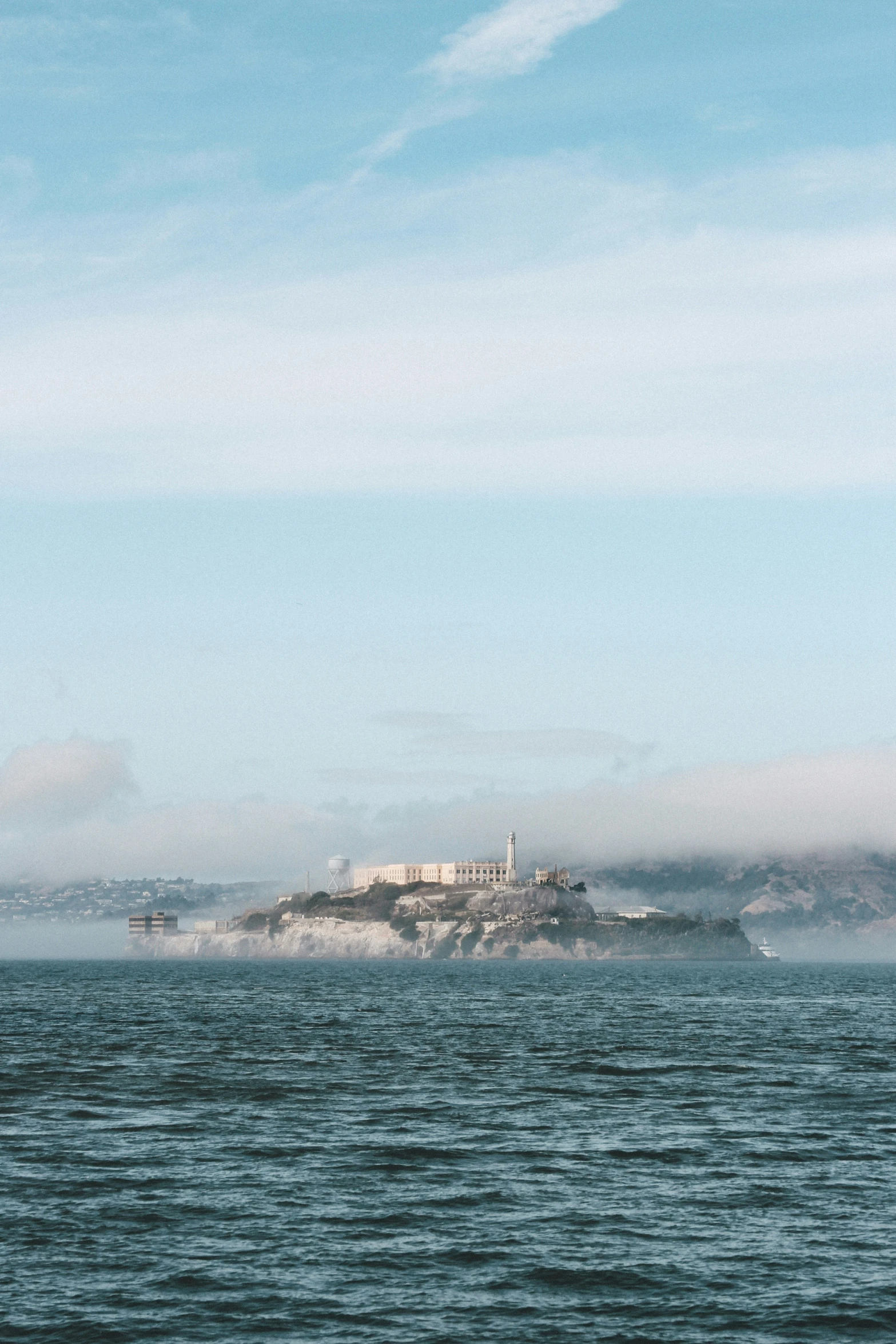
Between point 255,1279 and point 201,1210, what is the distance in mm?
8038

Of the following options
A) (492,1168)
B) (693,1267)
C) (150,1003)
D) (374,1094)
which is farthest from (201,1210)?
(150,1003)

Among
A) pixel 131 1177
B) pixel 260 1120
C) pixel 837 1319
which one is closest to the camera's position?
pixel 837 1319

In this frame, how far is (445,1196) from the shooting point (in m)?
44.6

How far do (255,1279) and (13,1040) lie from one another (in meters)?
77.1

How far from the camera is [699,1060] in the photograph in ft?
293

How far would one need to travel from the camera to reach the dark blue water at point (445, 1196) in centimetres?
3195

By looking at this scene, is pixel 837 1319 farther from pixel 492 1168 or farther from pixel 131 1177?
pixel 131 1177

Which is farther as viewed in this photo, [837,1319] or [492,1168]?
[492,1168]

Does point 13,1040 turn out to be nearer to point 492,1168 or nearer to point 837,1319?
point 492,1168

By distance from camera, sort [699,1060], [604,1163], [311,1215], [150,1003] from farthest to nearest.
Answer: [150,1003], [699,1060], [604,1163], [311,1215]

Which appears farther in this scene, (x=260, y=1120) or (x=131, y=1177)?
(x=260, y=1120)

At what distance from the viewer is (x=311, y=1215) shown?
4138 centimetres

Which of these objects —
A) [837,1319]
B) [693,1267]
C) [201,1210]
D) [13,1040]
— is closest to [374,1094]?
[201,1210]

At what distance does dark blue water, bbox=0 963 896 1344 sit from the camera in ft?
105
